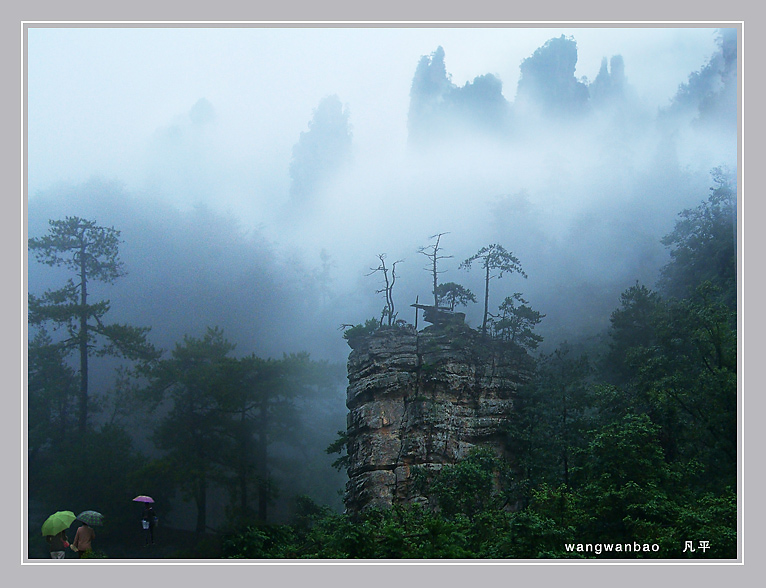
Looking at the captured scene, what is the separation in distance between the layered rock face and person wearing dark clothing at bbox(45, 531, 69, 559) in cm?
622

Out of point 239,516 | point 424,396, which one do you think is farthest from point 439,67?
point 239,516

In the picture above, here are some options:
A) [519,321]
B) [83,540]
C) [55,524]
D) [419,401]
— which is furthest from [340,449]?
[55,524]

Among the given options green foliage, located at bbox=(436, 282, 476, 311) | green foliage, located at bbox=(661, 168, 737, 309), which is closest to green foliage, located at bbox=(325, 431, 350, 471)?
green foliage, located at bbox=(436, 282, 476, 311)

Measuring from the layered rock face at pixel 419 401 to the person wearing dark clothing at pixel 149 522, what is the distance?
4471 millimetres

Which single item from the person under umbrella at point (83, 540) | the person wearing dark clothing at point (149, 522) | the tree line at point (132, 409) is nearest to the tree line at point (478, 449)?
the tree line at point (132, 409)

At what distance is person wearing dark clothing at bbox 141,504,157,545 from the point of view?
41.5 feet

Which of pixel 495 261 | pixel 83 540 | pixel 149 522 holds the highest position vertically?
pixel 495 261

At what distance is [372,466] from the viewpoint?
15414 mm

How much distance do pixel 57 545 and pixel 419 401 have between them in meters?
8.21

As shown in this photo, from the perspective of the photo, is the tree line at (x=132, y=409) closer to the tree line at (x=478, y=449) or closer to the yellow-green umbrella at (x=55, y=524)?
the tree line at (x=478, y=449)

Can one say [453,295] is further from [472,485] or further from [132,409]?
[132,409]

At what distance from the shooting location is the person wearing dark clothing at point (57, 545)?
11023 mm

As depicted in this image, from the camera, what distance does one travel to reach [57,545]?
11133 millimetres
